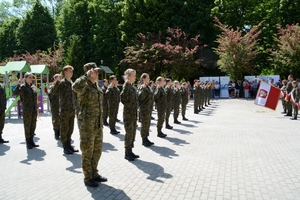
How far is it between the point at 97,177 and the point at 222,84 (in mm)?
26745

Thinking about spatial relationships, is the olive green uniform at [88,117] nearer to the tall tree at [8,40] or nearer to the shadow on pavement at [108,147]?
the shadow on pavement at [108,147]

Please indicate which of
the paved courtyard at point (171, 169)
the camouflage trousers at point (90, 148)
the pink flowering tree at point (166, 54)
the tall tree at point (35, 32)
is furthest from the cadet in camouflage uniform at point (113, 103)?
the tall tree at point (35, 32)

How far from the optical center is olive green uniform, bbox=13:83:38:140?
27.6 ft

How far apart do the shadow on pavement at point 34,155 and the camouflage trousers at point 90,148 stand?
2.30 metres

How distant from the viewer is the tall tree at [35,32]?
144 feet

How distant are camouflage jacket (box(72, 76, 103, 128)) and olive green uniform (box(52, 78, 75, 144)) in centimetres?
237

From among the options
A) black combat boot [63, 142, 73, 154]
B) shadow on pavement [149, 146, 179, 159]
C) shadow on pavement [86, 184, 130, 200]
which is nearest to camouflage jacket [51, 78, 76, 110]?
black combat boot [63, 142, 73, 154]

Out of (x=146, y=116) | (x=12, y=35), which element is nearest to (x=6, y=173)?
(x=146, y=116)

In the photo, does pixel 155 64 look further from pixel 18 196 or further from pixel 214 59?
pixel 18 196

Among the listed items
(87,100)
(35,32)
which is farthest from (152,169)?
(35,32)

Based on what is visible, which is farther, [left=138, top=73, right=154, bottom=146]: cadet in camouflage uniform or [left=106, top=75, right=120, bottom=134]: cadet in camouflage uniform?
[left=106, top=75, right=120, bottom=134]: cadet in camouflage uniform

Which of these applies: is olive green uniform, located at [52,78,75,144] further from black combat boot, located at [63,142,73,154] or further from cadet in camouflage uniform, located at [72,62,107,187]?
cadet in camouflage uniform, located at [72,62,107,187]

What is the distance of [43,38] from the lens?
144 feet

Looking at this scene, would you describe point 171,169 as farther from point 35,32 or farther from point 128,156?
point 35,32
